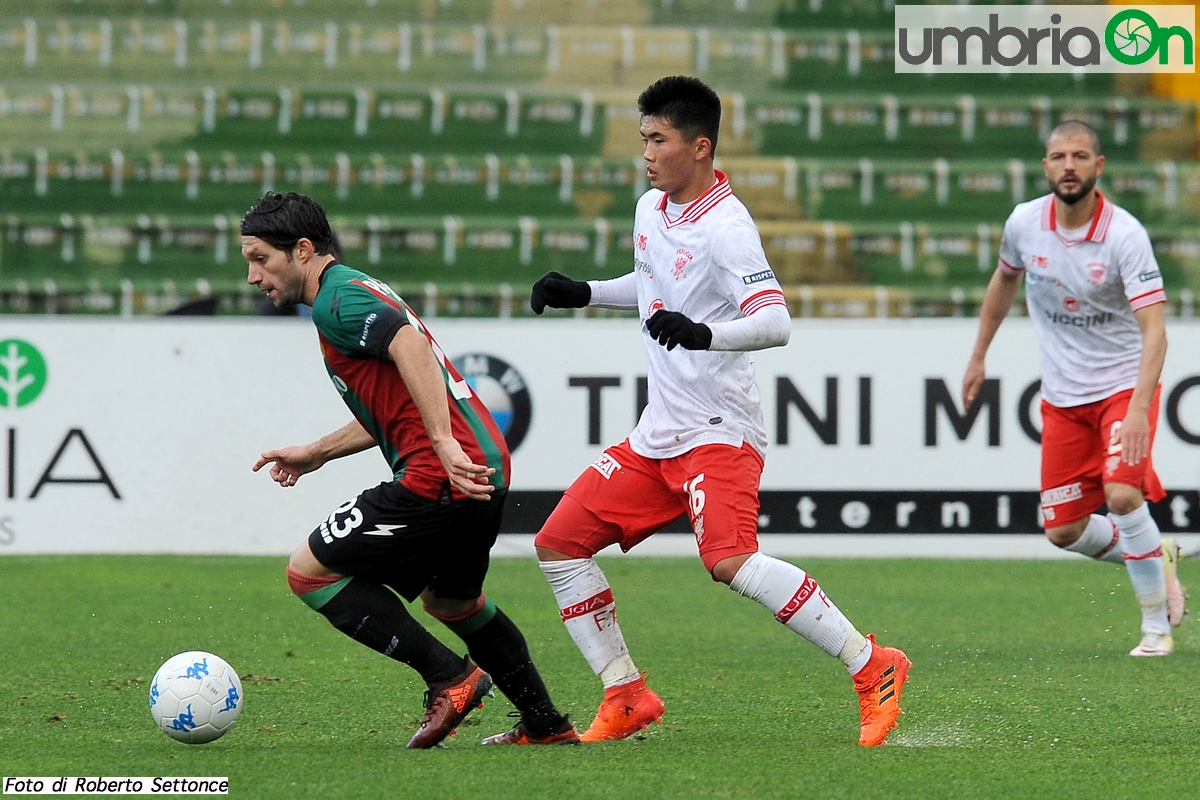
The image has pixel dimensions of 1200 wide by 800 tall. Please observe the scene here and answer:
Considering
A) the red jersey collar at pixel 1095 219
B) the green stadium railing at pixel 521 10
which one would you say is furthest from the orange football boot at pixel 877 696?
the green stadium railing at pixel 521 10

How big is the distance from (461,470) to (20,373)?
22.0 ft

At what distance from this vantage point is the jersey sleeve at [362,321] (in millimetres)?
4508

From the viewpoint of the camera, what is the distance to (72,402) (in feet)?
33.9

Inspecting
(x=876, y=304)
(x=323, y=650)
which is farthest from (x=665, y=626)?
(x=876, y=304)

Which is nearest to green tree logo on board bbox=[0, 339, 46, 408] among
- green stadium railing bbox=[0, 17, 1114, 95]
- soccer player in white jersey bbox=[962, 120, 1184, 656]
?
soccer player in white jersey bbox=[962, 120, 1184, 656]

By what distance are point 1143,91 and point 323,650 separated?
13347 mm

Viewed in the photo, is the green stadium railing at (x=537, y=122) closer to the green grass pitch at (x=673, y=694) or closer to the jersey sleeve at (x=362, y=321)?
the green grass pitch at (x=673, y=694)

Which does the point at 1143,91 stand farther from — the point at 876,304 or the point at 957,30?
the point at 876,304

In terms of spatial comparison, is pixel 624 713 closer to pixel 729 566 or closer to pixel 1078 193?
pixel 729 566

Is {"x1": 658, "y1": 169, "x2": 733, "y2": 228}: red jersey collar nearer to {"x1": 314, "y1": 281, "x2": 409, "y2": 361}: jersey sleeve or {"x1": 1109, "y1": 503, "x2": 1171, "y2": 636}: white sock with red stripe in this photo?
{"x1": 314, "y1": 281, "x2": 409, "y2": 361}: jersey sleeve

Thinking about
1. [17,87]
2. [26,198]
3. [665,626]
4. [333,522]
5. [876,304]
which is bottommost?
[665,626]

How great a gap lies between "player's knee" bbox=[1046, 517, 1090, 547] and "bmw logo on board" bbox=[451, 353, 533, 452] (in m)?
4.01

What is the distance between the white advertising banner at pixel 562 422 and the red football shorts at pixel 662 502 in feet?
17.2

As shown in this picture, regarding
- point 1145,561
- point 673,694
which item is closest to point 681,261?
point 673,694
